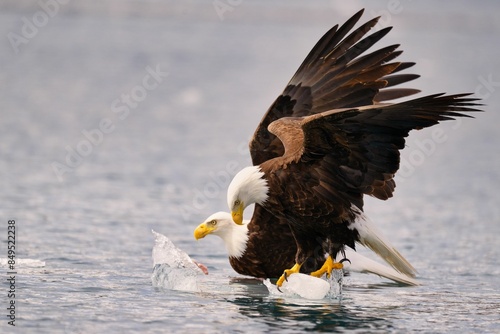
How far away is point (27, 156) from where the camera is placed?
13.0m

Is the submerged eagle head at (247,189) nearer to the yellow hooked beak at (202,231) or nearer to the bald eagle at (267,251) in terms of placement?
the bald eagle at (267,251)

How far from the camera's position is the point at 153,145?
571 inches

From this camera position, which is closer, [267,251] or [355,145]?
[355,145]

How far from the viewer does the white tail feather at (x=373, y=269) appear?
792 centimetres

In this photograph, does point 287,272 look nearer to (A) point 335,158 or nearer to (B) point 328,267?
(B) point 328,267

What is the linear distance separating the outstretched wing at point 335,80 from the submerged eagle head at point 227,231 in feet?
1.73

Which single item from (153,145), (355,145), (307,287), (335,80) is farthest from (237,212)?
(153,145)

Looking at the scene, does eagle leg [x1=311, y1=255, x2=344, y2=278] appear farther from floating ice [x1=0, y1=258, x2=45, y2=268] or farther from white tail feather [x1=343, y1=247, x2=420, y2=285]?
floating ice [x1=0, y1=258, x2=45, y2=268]

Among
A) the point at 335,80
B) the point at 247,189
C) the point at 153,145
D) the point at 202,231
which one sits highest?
the point at 153,145

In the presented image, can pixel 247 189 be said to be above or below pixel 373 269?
above

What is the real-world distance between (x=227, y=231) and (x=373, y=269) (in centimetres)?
111

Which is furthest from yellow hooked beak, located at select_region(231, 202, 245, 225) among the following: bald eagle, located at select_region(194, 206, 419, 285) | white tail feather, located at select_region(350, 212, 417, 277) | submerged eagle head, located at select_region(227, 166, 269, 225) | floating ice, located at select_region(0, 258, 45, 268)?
floating ice, located at select_region(0, 258, 45, 268)

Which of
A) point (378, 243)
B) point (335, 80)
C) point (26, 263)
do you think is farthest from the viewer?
point (335, 80)

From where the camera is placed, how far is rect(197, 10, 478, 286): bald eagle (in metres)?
6.76
